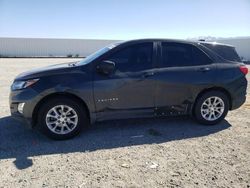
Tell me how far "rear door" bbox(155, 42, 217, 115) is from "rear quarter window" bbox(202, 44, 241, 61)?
0.29 meters

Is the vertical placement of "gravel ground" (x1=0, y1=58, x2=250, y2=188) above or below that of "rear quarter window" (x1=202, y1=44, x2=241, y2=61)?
below

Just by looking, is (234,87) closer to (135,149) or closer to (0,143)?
(135,149)

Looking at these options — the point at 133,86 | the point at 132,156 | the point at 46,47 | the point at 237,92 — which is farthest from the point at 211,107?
the point at 46,47

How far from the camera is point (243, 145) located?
4.90m

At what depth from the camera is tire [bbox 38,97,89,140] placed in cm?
504

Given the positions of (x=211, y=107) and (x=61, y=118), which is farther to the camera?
(x=211, y=107)

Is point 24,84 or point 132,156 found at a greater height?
point 24,84

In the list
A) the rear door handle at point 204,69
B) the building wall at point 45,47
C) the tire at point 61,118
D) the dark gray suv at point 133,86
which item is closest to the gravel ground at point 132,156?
the tire at point 61,118

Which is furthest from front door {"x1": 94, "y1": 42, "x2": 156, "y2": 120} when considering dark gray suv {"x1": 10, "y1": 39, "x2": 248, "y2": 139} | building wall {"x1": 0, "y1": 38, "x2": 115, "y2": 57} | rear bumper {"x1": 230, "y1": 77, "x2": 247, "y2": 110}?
building wall {"x1": 0, "y1": 38, "x2": 115, "y2": 57}

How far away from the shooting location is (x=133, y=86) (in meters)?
5.33

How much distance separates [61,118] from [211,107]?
3031 millimetres

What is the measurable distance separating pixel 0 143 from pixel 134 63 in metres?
2.78

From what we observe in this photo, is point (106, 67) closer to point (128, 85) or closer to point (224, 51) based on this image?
point (128, 85)

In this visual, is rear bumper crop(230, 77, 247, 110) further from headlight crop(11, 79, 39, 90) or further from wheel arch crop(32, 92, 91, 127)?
headlight crop(11, 79, 39, 90)
